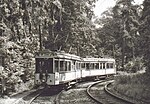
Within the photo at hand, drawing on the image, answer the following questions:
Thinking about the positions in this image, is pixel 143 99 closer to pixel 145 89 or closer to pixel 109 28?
pixel 145 89

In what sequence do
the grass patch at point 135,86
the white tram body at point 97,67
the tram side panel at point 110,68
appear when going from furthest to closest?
1. the tram side panel at point 110,68
2. the white tram body at point 97,67
3. the grass patch at point 135,86

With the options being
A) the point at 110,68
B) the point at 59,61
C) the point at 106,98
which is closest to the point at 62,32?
the point at 110,68

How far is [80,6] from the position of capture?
1654 inches

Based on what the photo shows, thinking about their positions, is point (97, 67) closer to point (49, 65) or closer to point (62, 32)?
point (62, 32)

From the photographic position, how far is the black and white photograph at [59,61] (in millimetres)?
18719

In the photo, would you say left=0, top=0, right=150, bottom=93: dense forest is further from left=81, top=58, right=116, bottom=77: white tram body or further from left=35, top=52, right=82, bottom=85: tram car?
left=81, top=58, right=116, bottom=77: white tram body

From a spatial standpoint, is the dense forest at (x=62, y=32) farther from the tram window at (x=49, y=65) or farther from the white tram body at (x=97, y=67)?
the white tram body at (x=97, y=67)

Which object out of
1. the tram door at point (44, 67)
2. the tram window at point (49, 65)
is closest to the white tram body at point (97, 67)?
the tram door at point (44, 67)

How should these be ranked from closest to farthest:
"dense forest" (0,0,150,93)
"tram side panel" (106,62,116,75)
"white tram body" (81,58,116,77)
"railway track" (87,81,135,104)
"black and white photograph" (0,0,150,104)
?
"railway track" (87,81,135,104) → "black and white photograph" (0,0,150,104) → "dense forest" (0,0,150,93) → "white tram body" (81,58,116,77) → "tram side panel" (106,62,116,75)

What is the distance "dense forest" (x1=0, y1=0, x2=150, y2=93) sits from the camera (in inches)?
835

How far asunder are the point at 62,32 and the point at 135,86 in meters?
21.8

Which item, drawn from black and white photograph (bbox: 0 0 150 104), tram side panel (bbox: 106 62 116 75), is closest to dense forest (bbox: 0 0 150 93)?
black and white photograph (bbox: 0 0 150 104)

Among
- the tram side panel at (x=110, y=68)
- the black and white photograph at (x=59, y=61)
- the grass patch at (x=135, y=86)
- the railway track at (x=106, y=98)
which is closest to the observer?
the railway track at (x=106, y=98)

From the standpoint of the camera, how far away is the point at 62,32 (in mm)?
40344
